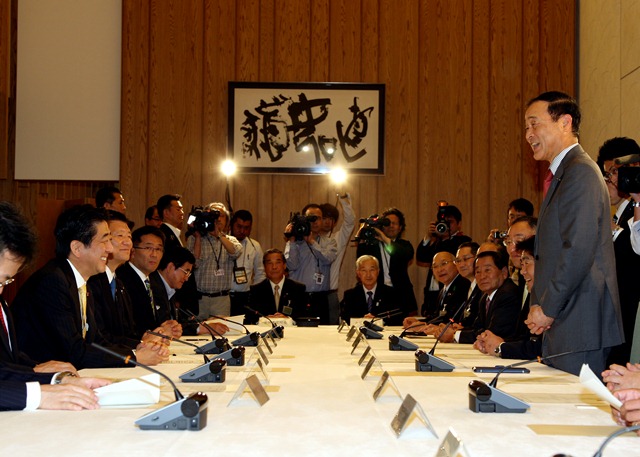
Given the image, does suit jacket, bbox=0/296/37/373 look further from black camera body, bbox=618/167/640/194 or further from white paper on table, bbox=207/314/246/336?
black camera body, bbox=618/167/640/194

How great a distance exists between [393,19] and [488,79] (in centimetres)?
101

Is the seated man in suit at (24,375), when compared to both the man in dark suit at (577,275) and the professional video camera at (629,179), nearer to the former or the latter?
the man in dark suit at (577,275)

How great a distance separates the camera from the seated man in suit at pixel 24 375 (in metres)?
1.88

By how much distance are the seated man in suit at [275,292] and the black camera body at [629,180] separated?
10.4 feet

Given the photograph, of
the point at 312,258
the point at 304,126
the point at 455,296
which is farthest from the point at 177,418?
Result: the point at 304,126

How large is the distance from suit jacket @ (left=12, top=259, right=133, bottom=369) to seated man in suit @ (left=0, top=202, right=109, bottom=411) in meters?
0.24

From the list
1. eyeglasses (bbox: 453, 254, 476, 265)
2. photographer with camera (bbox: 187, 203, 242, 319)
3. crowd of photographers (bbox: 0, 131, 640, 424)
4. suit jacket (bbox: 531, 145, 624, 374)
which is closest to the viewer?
suit jacket (bbox: 531, 145, 624, 374)

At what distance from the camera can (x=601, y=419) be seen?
1829mm

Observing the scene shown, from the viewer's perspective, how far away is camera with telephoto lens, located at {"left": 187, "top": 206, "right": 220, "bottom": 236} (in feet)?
19.1

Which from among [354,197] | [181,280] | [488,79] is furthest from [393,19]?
[181,280]

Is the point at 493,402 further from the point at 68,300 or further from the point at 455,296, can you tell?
the point at 455,296

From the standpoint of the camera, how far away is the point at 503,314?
12.8 ft

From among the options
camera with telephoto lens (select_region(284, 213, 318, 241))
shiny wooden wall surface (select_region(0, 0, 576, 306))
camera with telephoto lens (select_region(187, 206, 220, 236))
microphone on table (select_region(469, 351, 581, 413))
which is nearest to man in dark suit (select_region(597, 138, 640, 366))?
microphone on table (select_region(469, 351, 581, 413))

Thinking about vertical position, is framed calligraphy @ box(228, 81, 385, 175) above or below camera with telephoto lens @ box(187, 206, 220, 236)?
above
